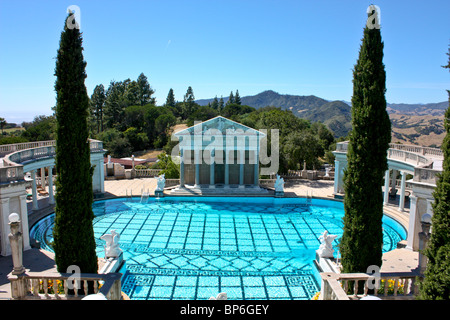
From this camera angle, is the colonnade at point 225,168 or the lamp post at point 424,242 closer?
the lamp post at point 424,242

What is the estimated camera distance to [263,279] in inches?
538

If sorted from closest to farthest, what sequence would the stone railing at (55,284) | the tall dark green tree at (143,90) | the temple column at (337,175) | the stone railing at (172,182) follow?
the stone railing at (55,284)
the temple column at (337,175)
the stone railing at (172,182)
the tall dark green tree at (143,90)

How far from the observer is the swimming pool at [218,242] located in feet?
42.7

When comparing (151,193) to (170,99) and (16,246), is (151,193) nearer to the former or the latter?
(16,246)

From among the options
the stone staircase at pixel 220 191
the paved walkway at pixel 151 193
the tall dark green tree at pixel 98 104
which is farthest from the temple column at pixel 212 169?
the tall dark green tree at pixel 98 104

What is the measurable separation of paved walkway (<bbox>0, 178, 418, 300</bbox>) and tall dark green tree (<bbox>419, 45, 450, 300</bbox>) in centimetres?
651

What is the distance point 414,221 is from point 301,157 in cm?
1929

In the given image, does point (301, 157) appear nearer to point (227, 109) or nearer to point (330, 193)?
point (330, 193)

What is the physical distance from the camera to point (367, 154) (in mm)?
10047

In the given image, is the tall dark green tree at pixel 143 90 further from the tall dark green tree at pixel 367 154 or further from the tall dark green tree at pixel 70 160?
the tall dark green tree at pixel 367 154

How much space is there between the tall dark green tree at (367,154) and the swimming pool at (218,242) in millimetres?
3441

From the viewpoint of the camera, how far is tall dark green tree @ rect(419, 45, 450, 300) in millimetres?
7078

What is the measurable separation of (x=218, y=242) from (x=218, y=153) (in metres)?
13.3
